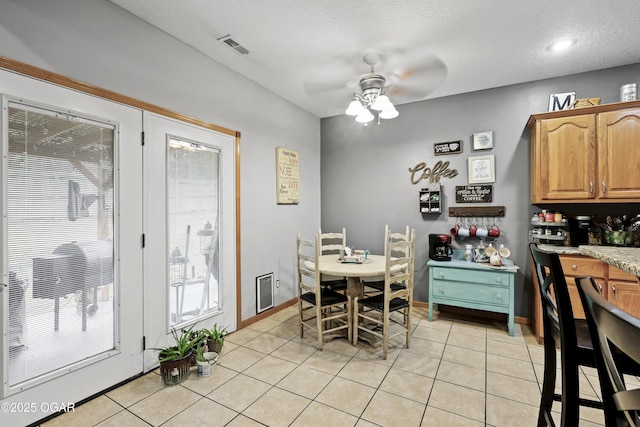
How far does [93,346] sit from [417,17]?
3379mm

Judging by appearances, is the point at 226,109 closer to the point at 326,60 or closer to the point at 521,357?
the point at 326,60

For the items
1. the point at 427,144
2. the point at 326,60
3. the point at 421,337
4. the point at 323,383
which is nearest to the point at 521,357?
the point at 421,337

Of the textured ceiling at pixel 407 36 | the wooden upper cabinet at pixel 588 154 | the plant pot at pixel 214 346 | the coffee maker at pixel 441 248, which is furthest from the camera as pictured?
the coffee maker at pixel 441 248

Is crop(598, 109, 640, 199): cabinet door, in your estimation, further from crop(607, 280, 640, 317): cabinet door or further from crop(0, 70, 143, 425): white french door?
crop(0, 70, 143, 425): white french door

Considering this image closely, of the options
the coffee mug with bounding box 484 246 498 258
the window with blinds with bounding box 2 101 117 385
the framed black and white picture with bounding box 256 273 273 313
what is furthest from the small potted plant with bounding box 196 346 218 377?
the coffee mug with bounding box 484 246 498 258

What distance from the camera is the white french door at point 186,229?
2.42 meters

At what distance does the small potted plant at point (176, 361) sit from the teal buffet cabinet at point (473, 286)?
103 inches

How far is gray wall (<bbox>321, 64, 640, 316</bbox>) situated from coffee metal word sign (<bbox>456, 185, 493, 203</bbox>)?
0.22 ft

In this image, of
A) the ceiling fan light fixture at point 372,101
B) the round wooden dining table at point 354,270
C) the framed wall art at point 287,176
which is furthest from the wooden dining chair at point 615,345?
the framed wall art at point 287,176

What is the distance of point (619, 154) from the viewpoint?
2758 millimetres

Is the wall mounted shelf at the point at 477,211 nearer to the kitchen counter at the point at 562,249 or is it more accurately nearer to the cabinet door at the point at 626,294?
the kitchen counter at the point at 562,249

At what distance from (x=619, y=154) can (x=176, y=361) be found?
4.23 meters

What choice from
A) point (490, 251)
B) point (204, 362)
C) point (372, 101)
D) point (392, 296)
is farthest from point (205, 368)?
point (490, 251)

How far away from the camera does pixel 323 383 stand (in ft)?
7.43
